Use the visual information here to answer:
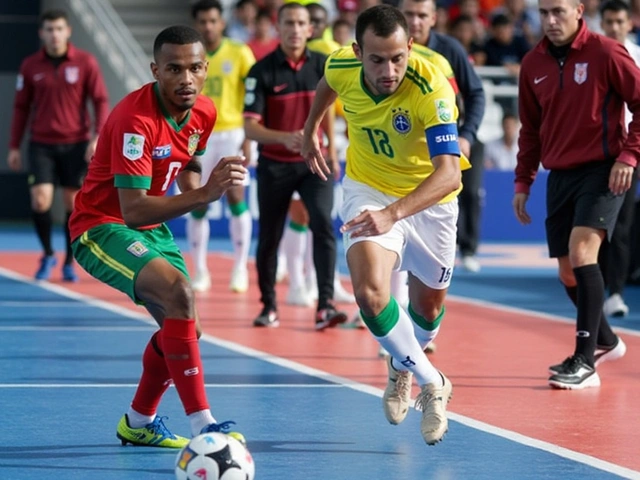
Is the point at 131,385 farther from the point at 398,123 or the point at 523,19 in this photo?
the point at 523,19

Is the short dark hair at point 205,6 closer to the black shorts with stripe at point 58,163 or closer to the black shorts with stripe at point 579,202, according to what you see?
the black shorts with stripe at point 58,163

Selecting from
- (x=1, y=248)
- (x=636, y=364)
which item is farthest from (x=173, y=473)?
(x=1, y=248)

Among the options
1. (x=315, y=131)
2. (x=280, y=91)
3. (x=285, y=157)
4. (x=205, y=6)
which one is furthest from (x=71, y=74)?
(x=315, y=131)

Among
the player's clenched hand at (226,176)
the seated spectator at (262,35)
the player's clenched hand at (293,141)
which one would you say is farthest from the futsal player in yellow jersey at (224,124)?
the player's clenched hand at (226,176)

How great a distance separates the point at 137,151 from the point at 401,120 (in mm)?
1483

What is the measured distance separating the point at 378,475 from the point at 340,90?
2.33 meters

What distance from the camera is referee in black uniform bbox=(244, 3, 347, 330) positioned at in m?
11.0

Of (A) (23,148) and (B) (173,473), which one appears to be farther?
(A) (23,148)

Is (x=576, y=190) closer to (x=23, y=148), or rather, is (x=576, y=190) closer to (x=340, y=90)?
(x=340, y=90)

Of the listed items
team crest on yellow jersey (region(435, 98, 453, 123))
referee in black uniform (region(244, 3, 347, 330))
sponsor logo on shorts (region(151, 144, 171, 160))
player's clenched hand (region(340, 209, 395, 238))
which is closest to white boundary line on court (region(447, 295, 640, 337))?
referee in black uniform (region(244, 3, 347, 330))

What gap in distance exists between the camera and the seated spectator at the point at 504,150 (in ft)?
63.9

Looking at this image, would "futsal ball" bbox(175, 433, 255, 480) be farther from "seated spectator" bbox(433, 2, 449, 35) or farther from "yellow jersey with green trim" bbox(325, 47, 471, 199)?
"seated spectator" bbox(433, 2, 449, 35)

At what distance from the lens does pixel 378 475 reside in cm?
615

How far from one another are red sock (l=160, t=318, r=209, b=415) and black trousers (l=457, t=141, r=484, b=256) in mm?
10184
